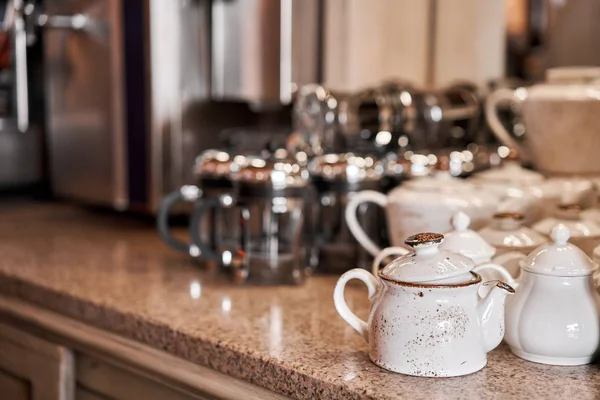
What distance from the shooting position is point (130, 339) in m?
0.96

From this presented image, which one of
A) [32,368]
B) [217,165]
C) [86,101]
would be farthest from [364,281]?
[86,101]

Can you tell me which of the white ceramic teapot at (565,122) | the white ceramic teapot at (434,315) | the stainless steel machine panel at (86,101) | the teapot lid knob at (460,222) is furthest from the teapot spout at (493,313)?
the stainless steel machine panel at (86,101)

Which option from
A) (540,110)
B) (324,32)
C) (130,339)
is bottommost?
(130,339)

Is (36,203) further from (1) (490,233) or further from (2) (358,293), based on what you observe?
(1) (490,233)

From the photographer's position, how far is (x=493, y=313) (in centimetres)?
74

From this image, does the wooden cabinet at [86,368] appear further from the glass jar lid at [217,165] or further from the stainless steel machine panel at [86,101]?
the stainless steel machine panel at [86,101]

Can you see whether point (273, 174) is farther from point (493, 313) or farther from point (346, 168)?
point (493, 313)

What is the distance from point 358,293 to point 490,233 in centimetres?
21

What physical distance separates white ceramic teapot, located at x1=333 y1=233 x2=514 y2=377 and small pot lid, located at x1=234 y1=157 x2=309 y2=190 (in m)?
0.33

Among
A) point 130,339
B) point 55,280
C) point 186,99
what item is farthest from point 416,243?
point 186,99

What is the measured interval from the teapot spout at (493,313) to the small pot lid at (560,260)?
0.04 metres

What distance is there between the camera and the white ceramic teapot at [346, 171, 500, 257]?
954 millimetres

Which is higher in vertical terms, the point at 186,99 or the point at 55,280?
the point at 186,99

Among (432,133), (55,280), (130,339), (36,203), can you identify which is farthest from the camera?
(36,203)
